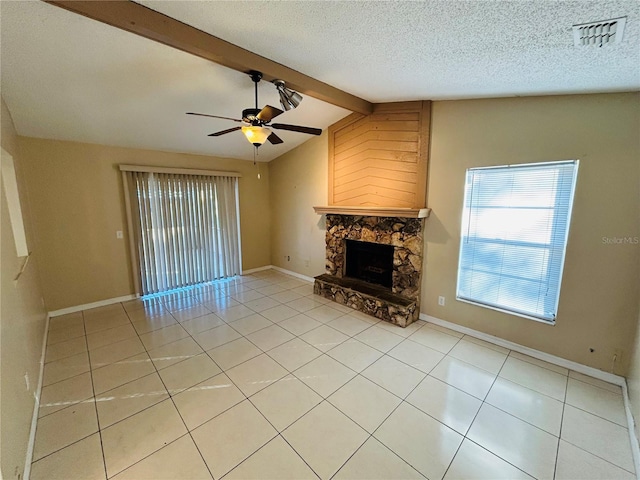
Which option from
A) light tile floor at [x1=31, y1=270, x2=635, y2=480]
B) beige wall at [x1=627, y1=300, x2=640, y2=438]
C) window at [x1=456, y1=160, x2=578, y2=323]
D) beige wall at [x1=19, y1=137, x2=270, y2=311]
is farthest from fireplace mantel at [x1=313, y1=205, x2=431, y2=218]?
beige wall at [x1=19, y1=137, x2=270, y2=311]

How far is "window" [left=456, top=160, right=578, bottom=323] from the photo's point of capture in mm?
2504

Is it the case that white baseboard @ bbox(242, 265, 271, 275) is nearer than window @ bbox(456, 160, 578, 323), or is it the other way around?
window @ bbox(456, 160, 578, 323)

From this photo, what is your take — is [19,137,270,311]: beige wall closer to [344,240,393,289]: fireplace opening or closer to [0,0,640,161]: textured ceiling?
[0,0,640,161]: textured ceiling

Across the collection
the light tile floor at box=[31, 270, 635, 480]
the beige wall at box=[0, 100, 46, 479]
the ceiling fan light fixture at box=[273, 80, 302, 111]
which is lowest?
the light tile floor at box=[31, 270, 635, 480]

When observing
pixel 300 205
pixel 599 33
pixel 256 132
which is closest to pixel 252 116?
pixel 256 132

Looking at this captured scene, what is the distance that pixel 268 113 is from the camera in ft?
7.30

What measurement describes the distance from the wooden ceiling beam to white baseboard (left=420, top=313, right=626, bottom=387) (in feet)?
10.6

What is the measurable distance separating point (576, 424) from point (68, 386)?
4125 millimetres

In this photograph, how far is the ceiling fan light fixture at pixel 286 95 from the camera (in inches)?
96.7

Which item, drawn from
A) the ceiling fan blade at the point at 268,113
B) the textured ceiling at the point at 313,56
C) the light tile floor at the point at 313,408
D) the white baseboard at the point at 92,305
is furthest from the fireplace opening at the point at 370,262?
the white baseboard at the point at 92,305

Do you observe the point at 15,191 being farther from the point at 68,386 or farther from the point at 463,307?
the point at 463,307

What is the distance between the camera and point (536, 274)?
8.74 feet

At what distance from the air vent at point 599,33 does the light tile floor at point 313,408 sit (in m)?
2.51

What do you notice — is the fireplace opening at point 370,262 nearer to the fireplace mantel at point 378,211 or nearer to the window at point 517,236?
the fireplace mantel at point 378,211
